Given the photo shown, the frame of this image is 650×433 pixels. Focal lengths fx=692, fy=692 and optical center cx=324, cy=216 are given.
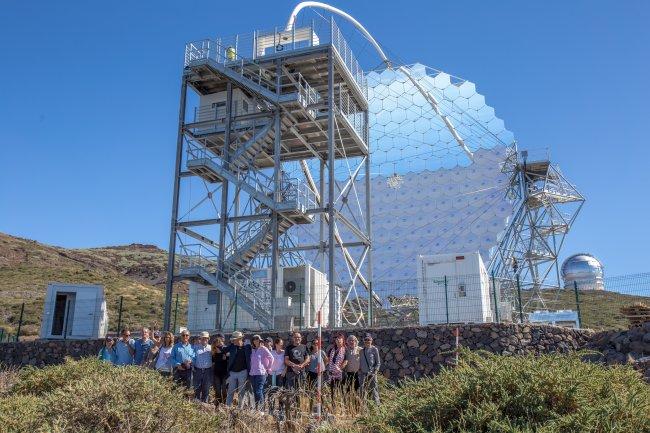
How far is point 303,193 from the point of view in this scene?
25.0 meters

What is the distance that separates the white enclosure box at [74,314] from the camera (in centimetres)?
2436

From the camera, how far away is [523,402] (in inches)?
240

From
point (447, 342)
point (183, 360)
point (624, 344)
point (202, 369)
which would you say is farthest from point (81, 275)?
point (624, 344)

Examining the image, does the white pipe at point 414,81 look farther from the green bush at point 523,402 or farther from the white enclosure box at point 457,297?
the green bush at point 523,402

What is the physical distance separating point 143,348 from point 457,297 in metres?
8.99

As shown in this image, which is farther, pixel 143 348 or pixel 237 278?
pixel 237 278

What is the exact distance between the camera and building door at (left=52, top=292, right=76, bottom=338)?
2468 cm

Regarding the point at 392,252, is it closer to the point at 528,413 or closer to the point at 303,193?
the point at 303,193

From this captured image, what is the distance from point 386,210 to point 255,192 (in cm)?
1339

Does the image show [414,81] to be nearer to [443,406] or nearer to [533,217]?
[533,217]

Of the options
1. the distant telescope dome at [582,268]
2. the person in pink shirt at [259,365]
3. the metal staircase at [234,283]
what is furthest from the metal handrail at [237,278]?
the distant telescope dome at [582,268]

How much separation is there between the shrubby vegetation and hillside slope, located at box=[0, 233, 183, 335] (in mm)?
27586

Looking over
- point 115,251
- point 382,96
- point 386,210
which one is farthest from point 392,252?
point 115,251

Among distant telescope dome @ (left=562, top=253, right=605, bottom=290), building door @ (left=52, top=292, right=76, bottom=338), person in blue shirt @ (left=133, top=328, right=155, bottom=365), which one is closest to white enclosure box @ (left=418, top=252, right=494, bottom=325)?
person in blue shirt @ (left=133, top=328, right=155, bottom=365)
